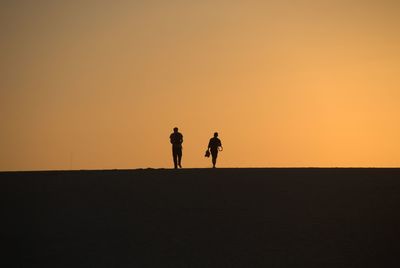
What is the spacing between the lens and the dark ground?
14.6 m

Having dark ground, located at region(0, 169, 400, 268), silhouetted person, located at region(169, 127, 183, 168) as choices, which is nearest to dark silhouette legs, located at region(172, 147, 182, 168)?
silhouetted person, located at region(169, 127, 183, 168)

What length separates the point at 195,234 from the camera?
1619 centimetres

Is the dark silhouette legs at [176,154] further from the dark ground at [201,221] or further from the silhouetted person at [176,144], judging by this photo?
the dark ground at [201,221]

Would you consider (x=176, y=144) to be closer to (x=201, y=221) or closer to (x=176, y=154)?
(x=176, y=154)

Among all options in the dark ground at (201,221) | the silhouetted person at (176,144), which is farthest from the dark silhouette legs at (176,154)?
the dark ground at (201,221)

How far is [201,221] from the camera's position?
56.9ft

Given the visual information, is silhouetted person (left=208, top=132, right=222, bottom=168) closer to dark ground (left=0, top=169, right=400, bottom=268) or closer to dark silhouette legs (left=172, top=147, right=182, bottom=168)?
dark silhouette legs (left=172, top=147, right=182, bottom=168)

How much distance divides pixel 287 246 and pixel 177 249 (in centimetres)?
196

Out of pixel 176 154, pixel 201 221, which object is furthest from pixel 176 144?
pixel 201 221

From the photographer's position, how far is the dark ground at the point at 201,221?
14.6 m

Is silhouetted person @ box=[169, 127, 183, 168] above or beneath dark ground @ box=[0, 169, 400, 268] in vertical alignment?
above

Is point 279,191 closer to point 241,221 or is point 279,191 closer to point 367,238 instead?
point 241,221

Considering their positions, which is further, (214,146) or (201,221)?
(214,146)

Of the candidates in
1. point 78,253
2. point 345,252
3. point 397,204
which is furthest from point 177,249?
point 397,204
